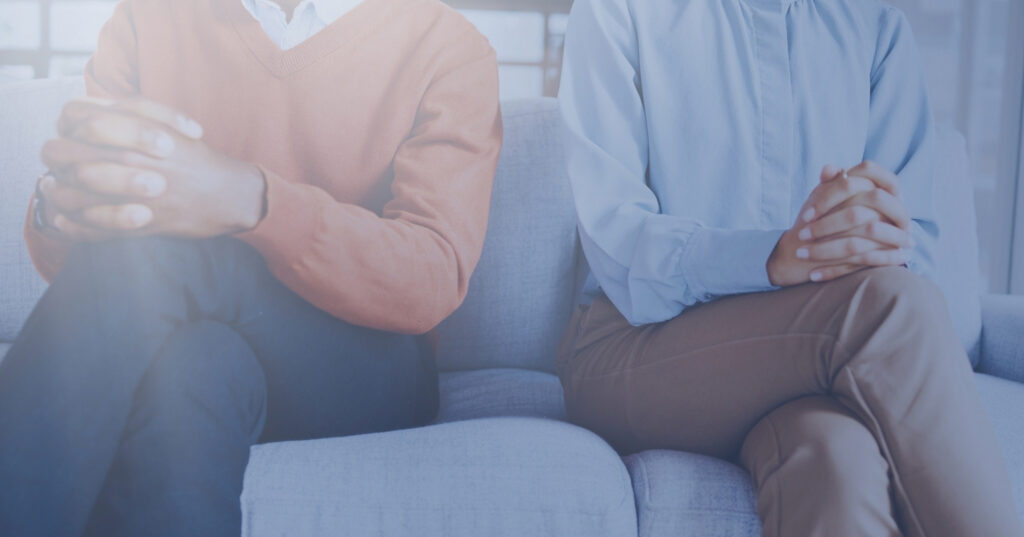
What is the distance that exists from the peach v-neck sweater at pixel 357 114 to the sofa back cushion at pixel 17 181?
6.0 inches

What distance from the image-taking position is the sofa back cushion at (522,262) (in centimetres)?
97

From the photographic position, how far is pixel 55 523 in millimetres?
459

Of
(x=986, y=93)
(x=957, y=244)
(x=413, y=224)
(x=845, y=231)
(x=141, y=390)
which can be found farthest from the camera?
(x=986, y=93)

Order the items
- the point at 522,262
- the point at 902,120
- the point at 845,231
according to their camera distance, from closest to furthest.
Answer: the point at 845,231 → the point at 902,120 → the point at 522,262

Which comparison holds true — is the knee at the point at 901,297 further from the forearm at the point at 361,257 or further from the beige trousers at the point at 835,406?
the forearm at the point at 361,257

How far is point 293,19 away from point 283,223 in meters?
0.26

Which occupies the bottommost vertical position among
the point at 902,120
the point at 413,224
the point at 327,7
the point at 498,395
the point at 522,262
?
the point at 498,395

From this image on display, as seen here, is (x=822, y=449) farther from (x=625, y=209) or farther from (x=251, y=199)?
(x=251, y=199)

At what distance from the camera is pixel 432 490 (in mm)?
587

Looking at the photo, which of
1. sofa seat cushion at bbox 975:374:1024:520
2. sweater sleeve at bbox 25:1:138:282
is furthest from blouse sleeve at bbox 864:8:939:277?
sweater sleeve at bbox 25:1:138:282

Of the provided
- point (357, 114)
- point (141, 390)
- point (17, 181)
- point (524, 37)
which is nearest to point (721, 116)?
point (524, 37)

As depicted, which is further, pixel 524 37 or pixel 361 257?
pixel 524 37

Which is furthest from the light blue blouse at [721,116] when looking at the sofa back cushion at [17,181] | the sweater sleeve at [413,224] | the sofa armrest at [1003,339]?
the sofa back cushion at [17,181]

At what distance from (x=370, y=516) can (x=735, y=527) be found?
0.30m
